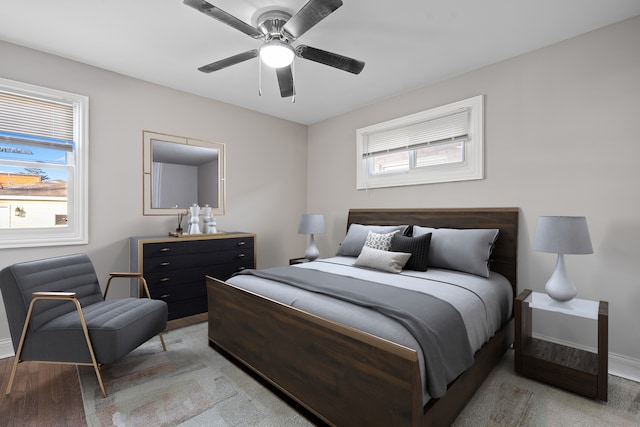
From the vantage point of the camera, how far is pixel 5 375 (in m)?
2.29

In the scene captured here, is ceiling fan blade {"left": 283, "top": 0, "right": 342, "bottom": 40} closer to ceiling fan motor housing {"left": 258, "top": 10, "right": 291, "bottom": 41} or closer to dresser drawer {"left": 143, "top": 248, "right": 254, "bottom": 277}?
ceiling fan motor housing {"left": 258, "top": 10, "right": 291, "bottom": 41}

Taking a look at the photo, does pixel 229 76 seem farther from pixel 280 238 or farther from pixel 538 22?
pixel 538 22

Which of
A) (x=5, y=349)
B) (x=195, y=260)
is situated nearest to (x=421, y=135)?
(x=195, y=260)

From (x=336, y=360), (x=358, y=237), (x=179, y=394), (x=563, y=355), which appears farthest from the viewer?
(x=358, y=237)

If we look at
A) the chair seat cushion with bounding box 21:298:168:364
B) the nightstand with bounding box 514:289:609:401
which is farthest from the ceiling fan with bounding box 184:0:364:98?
the nightstand with bounding box 514:289:609:401

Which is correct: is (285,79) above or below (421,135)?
above

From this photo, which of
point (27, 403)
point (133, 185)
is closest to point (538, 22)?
point (133, 185)

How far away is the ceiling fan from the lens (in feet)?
5.78

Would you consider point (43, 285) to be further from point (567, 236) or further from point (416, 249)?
point (567, 236)

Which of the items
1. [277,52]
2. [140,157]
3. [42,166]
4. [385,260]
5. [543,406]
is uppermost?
[277,52]

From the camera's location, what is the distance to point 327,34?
249 centimetres

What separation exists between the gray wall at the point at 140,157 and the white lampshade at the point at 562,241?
329 cm

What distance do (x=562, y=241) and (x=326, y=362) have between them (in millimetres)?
1840

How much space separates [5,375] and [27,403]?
626 millimetres
